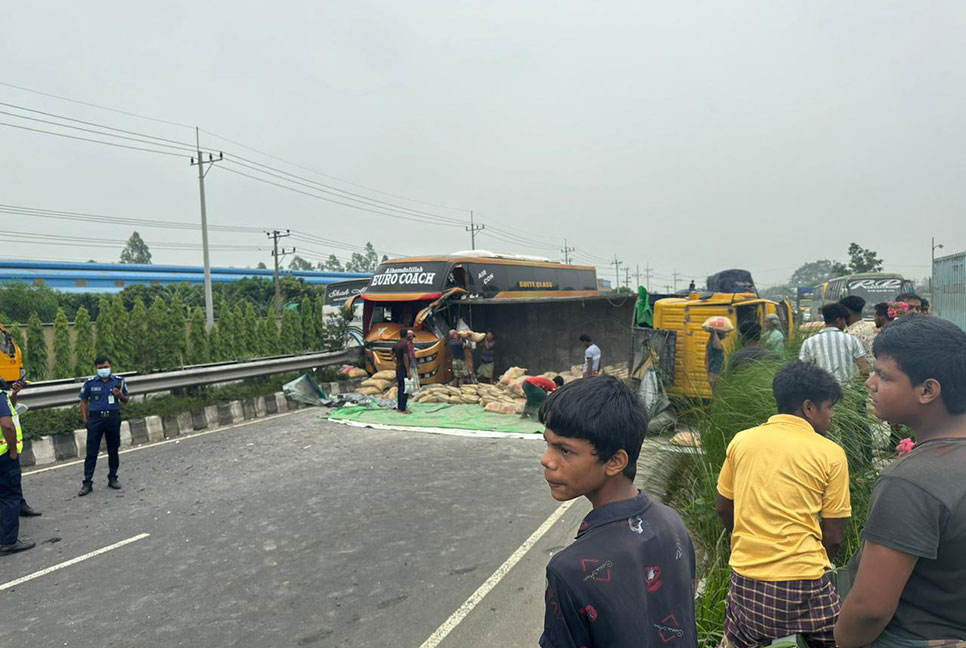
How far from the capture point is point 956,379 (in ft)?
5.23

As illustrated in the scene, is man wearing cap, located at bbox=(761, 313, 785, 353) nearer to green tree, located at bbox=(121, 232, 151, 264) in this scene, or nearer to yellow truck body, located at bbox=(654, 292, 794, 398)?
yellow truck body, located at bbox=(654, 292, 794, 398)

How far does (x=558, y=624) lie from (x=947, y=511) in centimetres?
99

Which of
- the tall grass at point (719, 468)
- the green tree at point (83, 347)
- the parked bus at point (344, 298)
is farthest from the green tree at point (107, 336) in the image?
the tall grass at point (719, 468)

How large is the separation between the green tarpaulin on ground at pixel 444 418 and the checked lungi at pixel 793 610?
703 cm

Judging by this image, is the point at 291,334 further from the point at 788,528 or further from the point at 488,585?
the point at 788,528

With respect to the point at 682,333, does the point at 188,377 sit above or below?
below

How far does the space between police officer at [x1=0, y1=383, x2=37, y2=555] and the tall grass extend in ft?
18.9

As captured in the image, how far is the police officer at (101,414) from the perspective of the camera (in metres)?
6.80

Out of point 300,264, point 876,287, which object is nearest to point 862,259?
point 876,287

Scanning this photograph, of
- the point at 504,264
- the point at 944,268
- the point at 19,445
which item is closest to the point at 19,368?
the point at 19,445

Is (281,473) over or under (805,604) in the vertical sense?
under

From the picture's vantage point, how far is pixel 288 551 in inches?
197

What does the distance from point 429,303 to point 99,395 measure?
8.54 metres

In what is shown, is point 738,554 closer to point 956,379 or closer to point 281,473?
point 956,379
